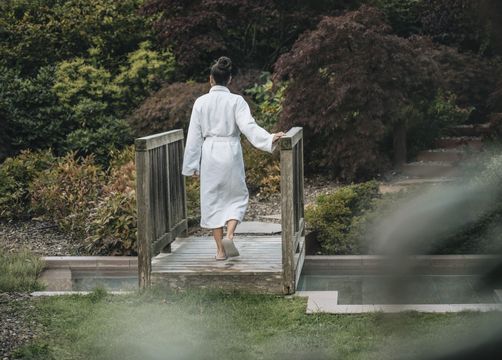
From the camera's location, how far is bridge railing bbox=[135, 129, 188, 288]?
6.50m

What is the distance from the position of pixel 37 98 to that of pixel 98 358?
8921mm

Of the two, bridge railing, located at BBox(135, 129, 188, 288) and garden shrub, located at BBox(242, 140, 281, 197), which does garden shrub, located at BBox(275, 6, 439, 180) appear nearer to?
garden shrub, located at BBox(242, 140, 281, 197)

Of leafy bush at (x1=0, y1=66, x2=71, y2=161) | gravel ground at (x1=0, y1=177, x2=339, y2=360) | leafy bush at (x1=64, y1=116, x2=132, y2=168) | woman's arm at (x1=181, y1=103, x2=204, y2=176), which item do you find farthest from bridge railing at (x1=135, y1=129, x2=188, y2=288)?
leafy bush at (x1=0, y1=66, x2=71, y2=161)

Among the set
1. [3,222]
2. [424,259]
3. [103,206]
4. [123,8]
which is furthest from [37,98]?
[424,259]

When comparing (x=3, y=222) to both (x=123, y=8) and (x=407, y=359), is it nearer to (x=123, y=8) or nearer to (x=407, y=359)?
(x=123, y=8)

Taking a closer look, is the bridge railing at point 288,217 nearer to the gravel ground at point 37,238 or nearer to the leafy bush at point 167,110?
the gravel ground at point 37,238

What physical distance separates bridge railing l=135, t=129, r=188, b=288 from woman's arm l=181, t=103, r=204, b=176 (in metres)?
0.23

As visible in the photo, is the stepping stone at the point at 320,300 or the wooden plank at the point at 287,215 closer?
the stepping stone at the point at 320,300

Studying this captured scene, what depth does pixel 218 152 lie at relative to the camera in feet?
22.2

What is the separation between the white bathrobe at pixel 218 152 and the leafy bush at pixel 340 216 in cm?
137

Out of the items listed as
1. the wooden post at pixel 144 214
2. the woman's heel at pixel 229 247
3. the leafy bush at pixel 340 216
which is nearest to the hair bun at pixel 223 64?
the wooden post at pixel 144 214

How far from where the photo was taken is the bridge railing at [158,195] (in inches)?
256

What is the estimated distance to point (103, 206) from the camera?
8703mm

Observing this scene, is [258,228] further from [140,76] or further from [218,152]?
[140,76]
